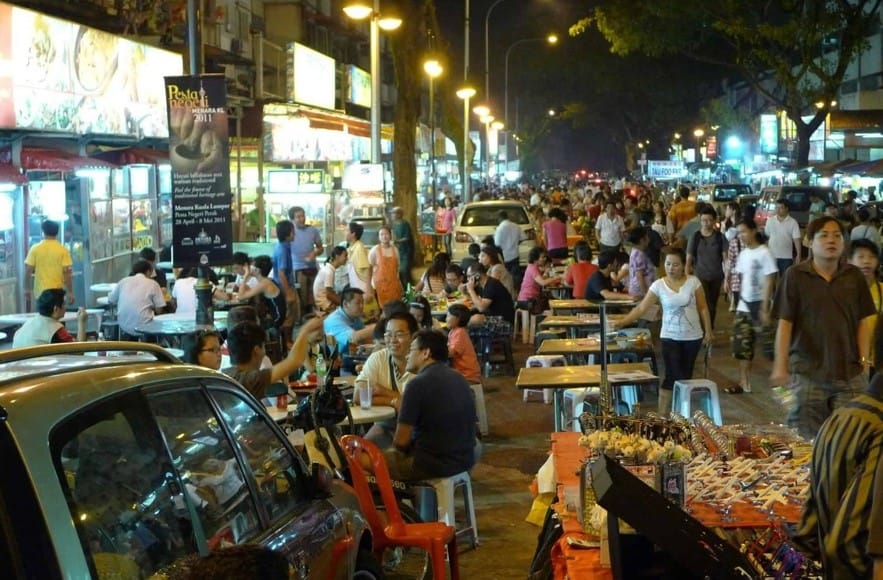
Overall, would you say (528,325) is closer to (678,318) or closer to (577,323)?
(577,323)

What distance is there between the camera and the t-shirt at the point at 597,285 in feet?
50.8

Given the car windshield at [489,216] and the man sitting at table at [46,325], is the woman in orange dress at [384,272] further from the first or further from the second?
the car windshield at [489,216]

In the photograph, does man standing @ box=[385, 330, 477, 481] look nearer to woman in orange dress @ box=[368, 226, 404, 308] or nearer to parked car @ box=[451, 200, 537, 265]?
woman in orange dress @ box=[368, 226, 404, 308]

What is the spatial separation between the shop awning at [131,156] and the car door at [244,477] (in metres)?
15.3

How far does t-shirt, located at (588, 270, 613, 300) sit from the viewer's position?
15.5m

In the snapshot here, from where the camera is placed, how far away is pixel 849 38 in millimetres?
35969

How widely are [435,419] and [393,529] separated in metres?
1.49

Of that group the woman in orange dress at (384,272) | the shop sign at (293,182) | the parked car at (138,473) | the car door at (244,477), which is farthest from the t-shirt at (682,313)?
the shop sign at (293,182)

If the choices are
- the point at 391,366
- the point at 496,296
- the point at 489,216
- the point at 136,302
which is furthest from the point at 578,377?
the point at 489,216

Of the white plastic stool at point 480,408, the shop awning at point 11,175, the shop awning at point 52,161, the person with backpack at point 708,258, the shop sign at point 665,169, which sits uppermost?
the shop sign at point 665,169

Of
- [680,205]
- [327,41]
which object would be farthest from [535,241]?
[327,41]

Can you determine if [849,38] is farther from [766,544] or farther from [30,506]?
[30,506]

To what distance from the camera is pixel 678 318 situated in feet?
38.8

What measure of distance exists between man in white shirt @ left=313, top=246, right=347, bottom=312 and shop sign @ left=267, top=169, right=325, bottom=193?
37.1 ft
